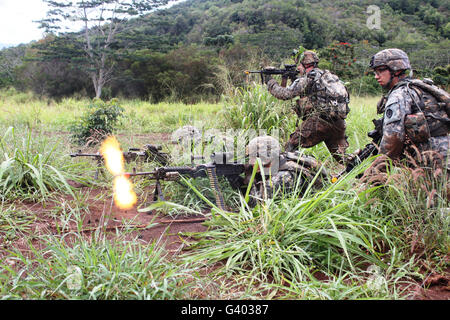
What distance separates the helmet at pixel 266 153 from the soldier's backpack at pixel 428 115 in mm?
1162

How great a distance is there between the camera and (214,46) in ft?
66.2

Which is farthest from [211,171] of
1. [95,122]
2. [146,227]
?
[95,122]

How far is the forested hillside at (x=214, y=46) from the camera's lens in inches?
647

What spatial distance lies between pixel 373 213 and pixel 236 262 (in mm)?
1142

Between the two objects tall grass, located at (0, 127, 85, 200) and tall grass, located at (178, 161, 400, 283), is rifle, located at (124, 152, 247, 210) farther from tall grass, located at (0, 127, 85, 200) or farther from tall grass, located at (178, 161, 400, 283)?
tall grass, located at (0, 127, 85, 200)

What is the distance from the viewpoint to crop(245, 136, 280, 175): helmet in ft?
11.0

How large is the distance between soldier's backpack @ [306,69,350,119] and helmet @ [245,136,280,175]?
5.93 feet

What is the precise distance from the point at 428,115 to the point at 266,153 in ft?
4.68

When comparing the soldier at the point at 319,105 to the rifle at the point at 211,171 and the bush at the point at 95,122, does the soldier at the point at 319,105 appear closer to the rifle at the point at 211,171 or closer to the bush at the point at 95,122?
Result: the rifle at the point at 211,171

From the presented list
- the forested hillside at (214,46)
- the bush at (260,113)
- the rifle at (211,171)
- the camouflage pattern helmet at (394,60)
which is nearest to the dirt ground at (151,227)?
the rifle at (211,171)

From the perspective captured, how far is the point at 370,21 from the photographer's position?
78.4 feet

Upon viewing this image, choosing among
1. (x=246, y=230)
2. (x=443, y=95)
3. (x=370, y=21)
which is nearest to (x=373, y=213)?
(x=246, y=230)
